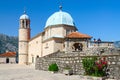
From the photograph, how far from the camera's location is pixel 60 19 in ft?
143

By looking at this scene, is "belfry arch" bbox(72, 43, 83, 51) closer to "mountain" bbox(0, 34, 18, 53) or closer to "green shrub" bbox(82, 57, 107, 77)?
"green shrub" bbox(82, 57, 107, 77)

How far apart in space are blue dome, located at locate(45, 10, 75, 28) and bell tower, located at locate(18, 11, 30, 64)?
1431cm

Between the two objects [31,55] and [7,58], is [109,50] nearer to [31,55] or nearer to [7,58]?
[31,55]

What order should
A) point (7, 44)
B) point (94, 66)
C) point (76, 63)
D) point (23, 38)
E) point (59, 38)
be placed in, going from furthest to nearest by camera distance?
1. point (7, 44)
2. point (23, 38)
3. point (59, 38)
4. point (76, 63)
5. point (94, 66)

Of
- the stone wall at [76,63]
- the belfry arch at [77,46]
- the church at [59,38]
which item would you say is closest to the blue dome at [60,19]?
the church at [59,38]

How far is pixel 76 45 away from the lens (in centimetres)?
3888

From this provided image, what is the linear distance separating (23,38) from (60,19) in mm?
17780

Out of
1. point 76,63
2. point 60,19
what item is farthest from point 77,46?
point 76,63

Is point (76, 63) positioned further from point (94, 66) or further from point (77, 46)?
point (77, 46)

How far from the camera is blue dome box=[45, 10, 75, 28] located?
43781mm

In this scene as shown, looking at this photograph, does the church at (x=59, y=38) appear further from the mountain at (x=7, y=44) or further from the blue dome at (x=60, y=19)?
the mountain at (x=7, y=44)

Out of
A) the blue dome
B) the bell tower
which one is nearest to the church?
the blue dome

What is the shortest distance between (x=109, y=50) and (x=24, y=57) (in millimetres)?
39417

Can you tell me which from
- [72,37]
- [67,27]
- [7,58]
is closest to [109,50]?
[72,37]
